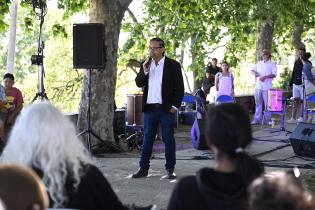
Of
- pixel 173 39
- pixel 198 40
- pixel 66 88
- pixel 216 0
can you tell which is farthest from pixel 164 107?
pixel 66 88

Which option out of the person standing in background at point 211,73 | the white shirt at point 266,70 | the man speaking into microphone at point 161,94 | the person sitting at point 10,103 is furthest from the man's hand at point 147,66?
the person standing in background at point 211,73

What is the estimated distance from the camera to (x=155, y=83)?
23.5 ft

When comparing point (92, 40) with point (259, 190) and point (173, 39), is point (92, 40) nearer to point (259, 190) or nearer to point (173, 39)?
point (259, 190)

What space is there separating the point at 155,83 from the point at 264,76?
743 cm

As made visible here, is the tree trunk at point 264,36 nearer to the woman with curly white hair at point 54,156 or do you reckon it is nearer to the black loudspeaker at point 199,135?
the black loudspeaker at point 199,135

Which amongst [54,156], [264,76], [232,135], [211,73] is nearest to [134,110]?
[264,76]

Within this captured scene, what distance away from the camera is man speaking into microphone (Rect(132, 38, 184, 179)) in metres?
7.10

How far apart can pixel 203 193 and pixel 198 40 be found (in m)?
18.7

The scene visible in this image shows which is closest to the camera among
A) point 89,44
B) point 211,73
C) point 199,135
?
point 89,44

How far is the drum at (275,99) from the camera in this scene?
12.9 m

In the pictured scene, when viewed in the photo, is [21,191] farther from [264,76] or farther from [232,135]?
[264,76]

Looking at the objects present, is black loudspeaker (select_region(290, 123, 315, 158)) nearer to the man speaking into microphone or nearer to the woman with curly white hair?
the man speaking into microphone

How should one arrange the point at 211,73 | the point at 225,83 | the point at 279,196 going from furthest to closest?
the point at 211,73
the point at 225,83
the point at 279,196

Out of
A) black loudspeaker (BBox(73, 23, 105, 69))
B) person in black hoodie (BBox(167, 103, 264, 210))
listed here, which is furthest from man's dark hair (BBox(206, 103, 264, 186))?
black loudspeaker (BBox(73, 23, 105, 69))
